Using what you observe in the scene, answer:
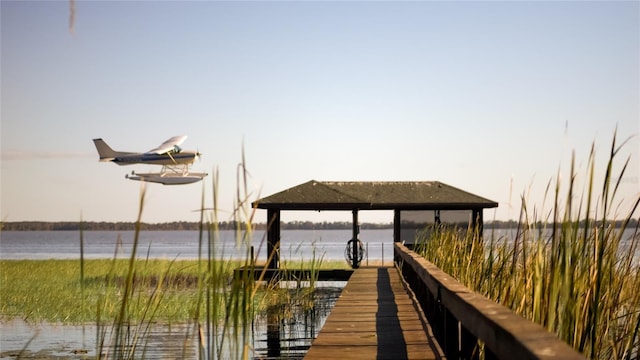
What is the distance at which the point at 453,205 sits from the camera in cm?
1942

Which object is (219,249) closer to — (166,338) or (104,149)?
(166,338)

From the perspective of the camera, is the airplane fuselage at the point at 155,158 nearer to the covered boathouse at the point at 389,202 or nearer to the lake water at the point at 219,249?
the lake water at the point at 219,249

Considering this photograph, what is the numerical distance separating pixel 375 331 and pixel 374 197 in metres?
14.6

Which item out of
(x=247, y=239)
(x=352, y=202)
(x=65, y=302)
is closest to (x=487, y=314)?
(x=247, y=239)

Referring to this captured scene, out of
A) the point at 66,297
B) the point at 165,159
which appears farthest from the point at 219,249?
the point at 165,159

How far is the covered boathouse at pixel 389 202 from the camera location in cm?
1836

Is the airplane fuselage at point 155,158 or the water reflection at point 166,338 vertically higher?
the airplane fuselage at point 155,158

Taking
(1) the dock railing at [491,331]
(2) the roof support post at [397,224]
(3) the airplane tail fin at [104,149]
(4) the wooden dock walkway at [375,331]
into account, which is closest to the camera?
(1) the dock railing at [491,331]

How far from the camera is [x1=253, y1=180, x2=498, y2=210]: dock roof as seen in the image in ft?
60.2

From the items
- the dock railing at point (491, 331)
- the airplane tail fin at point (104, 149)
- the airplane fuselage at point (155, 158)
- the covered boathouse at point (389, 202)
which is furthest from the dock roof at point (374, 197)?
the airplane tail fin at point (104, 149)

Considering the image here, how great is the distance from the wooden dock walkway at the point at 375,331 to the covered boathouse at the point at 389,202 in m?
9.43

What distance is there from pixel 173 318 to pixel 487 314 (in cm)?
991

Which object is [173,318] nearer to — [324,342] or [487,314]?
[324,342]

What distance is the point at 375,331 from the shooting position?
5.57 m
